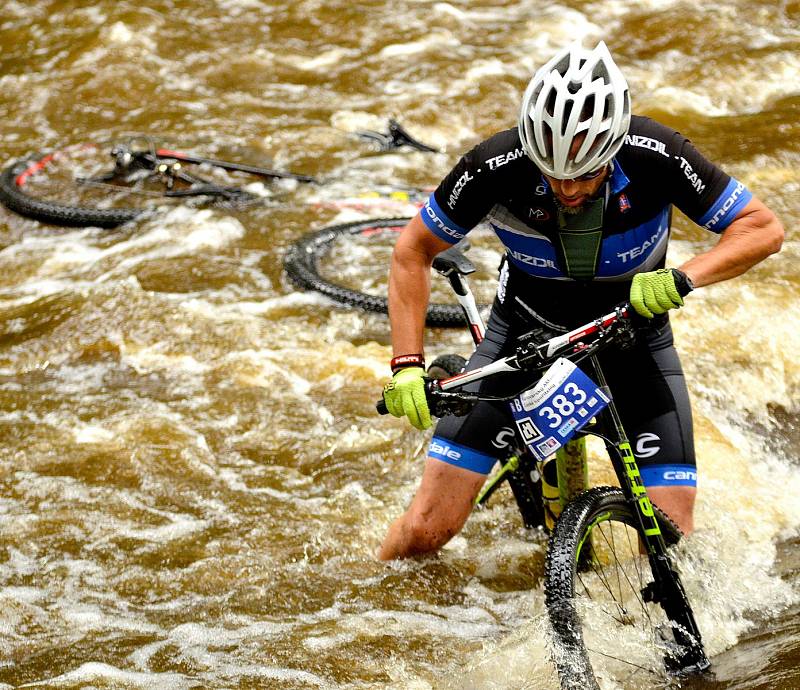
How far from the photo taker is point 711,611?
3773mm

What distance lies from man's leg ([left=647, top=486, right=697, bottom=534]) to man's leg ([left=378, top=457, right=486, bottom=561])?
694 millimetres

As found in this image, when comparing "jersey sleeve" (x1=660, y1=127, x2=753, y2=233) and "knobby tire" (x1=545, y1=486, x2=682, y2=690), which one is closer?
"knobby tire" (x1=545, y1=486, x2=682, y2=690)

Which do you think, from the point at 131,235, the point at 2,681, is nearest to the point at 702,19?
the point at 131,235

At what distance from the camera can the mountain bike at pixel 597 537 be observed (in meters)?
3.06

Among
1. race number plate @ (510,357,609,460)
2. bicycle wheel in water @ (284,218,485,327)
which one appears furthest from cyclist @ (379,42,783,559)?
bicycle wheel in water @ (284,218,485,327)

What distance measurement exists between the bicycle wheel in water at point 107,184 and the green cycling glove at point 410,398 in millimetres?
6223

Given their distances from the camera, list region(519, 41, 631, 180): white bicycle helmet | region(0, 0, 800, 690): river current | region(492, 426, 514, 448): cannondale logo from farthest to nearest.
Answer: region(0, 0, 800, 690): river current → region(492, 426, 514, 448): cannondale logo → region(519, 41, 631, 180): white bicycle helmet

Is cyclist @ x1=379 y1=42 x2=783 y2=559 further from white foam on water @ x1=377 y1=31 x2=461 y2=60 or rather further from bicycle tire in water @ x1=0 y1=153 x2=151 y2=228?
white foam on water @ x1=377 y1=31 x2=461 y2=60

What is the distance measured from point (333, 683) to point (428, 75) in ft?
31.9

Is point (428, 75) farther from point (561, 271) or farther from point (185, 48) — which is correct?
point (561, 271)

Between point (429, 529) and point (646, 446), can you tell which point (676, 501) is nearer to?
point (646, 446)

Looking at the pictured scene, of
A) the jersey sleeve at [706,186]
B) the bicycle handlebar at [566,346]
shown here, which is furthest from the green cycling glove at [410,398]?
the jersey sleeve at [706,186]

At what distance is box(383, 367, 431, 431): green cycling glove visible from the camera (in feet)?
11.1

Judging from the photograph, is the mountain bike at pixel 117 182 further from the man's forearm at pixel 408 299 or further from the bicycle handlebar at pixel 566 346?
the bicycle handlebar at pixel 566 346
